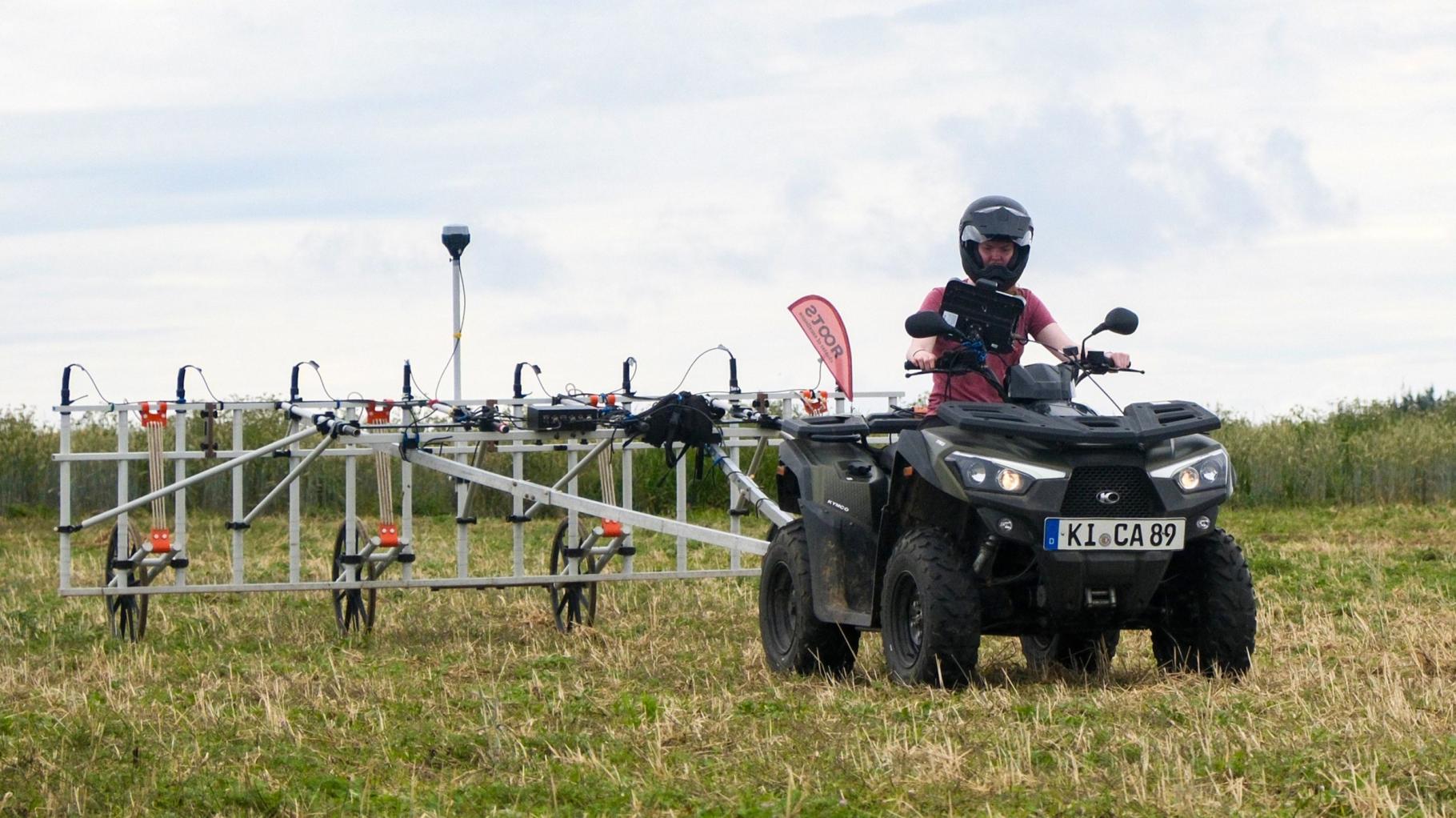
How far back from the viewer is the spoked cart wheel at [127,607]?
1198 centimetres

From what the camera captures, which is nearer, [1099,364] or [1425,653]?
[1099,364]

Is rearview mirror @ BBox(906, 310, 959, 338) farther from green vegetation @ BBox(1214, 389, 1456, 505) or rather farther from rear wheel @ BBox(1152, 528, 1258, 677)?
green vegetation @ BBox(1214, 389, 1456, 505)

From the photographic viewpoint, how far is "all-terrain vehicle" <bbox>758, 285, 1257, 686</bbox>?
7527 millimetres

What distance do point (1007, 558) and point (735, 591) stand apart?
6.34m

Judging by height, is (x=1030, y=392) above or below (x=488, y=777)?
above

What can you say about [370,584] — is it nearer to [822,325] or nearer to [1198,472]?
[1198,472]

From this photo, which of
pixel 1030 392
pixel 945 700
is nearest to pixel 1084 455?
pixel 1030 392

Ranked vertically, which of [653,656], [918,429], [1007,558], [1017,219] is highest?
[1017,219]

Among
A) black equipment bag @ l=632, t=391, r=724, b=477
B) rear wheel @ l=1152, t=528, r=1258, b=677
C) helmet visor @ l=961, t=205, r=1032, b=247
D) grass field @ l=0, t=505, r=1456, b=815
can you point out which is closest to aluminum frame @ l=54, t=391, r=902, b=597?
black equipment bag @ l=632, t=391, r=724, b=477

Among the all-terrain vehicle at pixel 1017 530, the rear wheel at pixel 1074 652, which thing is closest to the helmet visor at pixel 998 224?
the all-terrain vehicle at pixel 1017 530

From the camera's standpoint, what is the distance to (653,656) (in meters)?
Result: 10.1

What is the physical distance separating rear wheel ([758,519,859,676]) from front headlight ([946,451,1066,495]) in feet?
5.02

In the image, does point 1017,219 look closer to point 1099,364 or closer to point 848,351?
point 1099,364

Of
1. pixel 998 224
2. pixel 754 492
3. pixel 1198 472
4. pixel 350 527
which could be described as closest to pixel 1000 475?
pixel 1198 472
